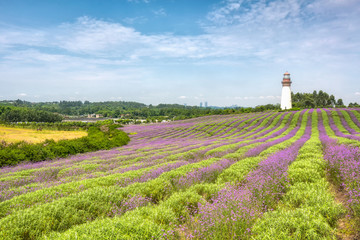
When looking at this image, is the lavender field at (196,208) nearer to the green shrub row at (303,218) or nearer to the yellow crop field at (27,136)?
the green shrub row at (303,218)

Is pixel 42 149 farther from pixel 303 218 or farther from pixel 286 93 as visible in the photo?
pixel 286 93

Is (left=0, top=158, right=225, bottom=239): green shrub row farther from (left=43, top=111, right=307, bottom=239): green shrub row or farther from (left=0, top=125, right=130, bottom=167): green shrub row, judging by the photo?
(left=0, top=125, right=130, bottom=167): green shrub row

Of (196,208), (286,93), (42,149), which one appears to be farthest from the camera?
(286,93)

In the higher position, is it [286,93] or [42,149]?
[286,93]

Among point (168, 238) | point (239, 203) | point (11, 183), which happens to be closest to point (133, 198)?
point (168, 238)

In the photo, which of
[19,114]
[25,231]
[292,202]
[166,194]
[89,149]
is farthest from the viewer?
[19,114]

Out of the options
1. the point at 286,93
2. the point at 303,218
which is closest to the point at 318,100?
the point at 286,93

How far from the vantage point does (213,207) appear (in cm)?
425

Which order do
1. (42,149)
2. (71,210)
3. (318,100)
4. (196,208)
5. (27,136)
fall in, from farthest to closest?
(318,100) → (27,136) → (42,149) → (196,208) → (71,210)

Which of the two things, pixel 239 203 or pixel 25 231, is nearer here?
pixel 25 231

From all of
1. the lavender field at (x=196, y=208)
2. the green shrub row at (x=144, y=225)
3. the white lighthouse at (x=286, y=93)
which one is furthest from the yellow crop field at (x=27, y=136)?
the white lighthouse at (x=286, y=93)

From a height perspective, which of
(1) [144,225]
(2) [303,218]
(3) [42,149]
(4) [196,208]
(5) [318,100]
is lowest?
(3) [42,149]

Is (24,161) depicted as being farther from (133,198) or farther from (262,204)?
(262,204)

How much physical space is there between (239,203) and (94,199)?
157 inches
